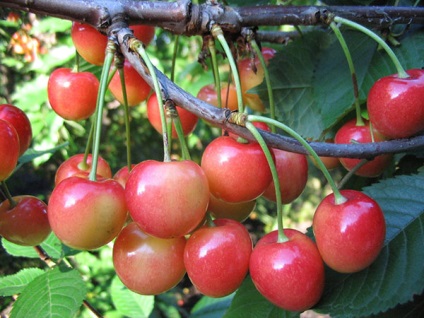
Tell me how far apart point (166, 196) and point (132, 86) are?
1.47 ft

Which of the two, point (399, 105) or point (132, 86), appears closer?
point (399, 105)

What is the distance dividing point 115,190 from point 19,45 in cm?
292

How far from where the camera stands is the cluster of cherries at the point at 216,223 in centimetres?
75

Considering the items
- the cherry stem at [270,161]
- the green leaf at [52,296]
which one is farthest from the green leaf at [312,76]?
the green leaf at [52,296]

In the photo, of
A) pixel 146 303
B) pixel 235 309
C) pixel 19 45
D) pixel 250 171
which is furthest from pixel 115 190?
pixel 19 45

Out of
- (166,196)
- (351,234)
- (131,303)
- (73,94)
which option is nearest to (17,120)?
(73,94)

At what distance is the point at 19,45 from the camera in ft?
11.0

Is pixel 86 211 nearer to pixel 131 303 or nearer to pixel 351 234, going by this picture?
pixel 351 234

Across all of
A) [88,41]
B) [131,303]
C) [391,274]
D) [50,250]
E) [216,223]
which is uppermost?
[88,41]

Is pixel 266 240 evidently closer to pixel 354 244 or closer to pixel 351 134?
pixel 354 244

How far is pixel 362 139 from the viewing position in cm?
103

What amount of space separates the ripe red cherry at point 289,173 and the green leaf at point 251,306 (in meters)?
0.19

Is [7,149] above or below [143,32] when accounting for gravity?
below

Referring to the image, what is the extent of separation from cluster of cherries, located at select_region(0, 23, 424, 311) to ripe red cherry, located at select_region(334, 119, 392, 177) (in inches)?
3.6
